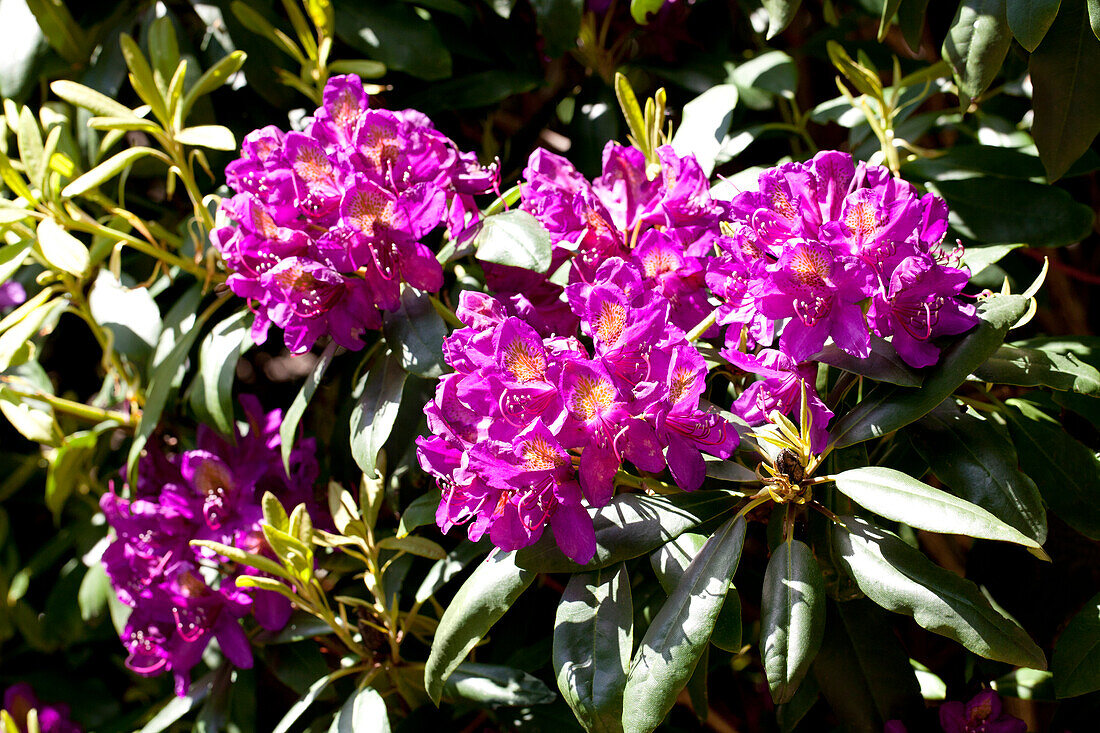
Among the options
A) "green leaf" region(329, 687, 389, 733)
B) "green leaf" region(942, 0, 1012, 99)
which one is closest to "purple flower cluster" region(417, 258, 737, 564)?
"green leaf" region(329, 687, 389, 733)

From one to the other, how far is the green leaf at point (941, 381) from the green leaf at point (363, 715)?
1.94ft

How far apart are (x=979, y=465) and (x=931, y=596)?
A: 0.54ft

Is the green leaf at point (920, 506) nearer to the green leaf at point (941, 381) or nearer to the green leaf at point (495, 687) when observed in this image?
the green leaf at point (941, 381)

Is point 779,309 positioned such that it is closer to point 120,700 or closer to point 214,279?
point 214,279

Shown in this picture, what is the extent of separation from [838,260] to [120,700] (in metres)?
1.61

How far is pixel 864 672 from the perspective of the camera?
3.02ft

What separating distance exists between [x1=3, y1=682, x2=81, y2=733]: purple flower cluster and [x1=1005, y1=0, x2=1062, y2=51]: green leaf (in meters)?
1.65

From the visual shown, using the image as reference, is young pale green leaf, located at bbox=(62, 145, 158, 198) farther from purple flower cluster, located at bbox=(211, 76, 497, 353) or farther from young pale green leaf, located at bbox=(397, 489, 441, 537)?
young pale green leaf, located at bbox=(397, 489, 441, 537)

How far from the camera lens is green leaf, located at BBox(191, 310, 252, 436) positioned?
44.2 inches

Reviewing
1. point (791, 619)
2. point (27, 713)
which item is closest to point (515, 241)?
point (791, 619)

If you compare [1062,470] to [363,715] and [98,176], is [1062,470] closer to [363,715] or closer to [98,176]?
[363,715]

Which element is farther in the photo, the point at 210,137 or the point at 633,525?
the point at 210,137

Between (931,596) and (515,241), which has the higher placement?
(515,241)

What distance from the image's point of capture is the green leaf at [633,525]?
0.82m
